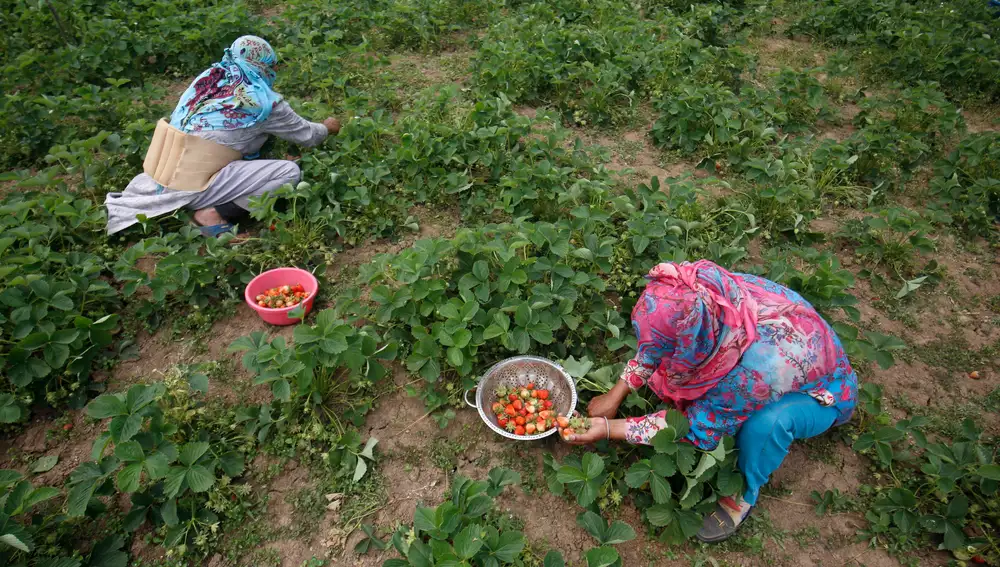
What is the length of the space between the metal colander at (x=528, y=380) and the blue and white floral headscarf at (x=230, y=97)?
2.35m

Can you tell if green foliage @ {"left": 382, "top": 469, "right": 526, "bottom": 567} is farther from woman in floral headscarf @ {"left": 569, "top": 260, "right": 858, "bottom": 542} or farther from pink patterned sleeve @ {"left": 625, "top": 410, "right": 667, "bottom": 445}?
pink patterned sleeve @ {"left": 625, "top": 410, "right": 667, "bottom": 445}

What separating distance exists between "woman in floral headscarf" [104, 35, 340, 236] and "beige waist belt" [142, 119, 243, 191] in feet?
0.13

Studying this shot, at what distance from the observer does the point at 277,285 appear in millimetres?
3223

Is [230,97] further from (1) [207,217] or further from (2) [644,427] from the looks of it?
(2) [644,427]

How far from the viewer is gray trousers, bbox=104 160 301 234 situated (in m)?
3.46

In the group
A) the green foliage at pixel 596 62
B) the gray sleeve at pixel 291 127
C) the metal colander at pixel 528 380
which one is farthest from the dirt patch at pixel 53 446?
the green foliage at pixel 596 62

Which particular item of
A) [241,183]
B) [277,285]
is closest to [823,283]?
[277,285]

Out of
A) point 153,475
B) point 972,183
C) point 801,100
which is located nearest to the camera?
point 153,475

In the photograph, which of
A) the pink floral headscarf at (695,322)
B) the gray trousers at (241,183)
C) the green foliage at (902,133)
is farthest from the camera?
the green foliage at (902,133)

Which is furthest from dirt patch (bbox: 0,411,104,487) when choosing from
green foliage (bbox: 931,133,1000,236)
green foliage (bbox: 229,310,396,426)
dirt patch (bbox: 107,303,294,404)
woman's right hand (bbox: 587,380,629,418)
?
green foliage (bbox: 931,133,1000,236)

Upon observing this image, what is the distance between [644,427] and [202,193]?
3022 millimetres

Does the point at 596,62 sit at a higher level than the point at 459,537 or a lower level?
higher

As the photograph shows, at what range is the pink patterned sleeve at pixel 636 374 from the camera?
232 centimetres

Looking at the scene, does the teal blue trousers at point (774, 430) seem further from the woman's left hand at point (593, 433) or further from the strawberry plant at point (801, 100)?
the strawberry plant at point (801, 100)
